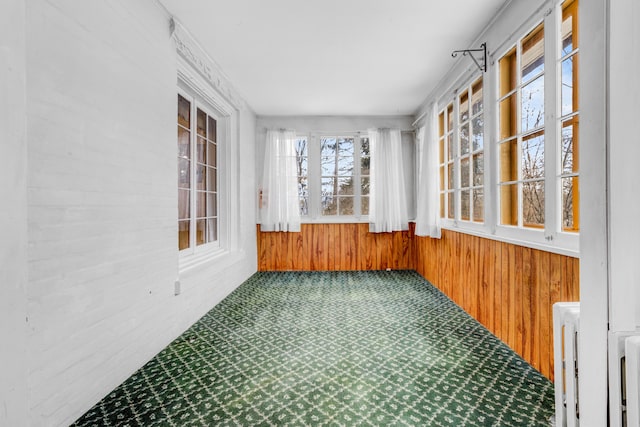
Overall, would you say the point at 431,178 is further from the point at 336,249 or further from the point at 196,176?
the point at 196,176

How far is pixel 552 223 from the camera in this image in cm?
186

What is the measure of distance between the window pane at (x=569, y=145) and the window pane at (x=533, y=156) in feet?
0.71

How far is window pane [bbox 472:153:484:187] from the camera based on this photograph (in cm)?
284

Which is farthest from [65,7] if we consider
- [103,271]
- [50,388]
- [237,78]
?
[237,78]

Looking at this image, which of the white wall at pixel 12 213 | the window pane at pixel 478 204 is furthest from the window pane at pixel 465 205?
the white wall at pixel 12 213

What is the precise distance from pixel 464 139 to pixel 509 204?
1.03m

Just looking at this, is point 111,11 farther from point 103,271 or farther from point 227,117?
point 227,117

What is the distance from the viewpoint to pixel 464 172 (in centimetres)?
325

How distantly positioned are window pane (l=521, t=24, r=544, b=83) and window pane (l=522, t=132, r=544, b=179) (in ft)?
1.33

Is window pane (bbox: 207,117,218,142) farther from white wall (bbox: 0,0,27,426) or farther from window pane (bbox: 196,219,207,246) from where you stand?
white wall (bbox: 0,0,27,426)

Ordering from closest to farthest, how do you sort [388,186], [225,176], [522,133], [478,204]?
1. [522,133]
2. [478,204]
3. [225,176]
4. [388,186]

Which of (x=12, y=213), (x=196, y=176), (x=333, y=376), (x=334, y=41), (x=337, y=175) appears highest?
(x=334, y=41)

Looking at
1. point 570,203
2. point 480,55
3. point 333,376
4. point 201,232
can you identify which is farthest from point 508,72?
point 201,232

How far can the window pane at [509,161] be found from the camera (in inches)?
91.3
